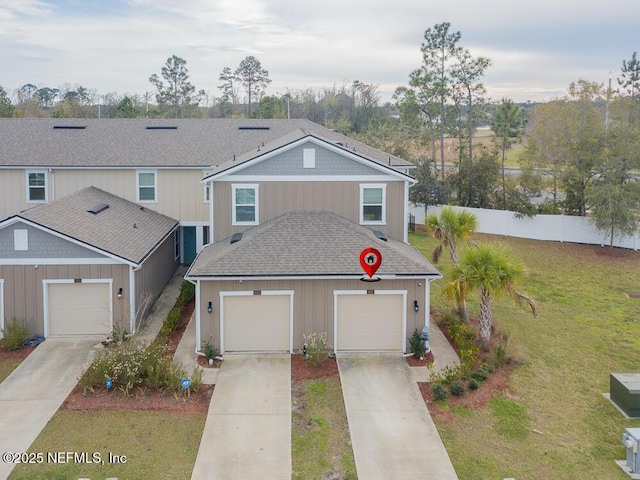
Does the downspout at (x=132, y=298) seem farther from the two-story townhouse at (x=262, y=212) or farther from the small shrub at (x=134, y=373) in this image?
the small shrub at (x=134, y=373)

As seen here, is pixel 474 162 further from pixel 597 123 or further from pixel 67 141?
pixel 67 141

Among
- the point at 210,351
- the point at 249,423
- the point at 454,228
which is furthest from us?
the point at 454,228

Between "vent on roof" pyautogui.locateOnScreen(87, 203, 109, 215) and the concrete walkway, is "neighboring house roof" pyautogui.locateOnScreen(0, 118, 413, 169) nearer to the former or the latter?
"vent on roof" pyautogui.locateOnScreen(87, 203, 109, 215)

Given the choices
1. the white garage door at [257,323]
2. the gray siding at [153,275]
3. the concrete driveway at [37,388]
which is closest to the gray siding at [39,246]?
the gray siding at [153,275]

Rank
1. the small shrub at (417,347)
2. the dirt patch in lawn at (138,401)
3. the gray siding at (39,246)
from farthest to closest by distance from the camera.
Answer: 1. the gray siding at (39,246)
2. the small shrub at (417,347)
3. the dirt patch in lawn at (138,401)

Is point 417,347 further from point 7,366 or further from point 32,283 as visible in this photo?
point 32,283

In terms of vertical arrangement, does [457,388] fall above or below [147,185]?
below

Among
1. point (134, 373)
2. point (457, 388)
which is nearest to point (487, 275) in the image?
point (457, 388)
